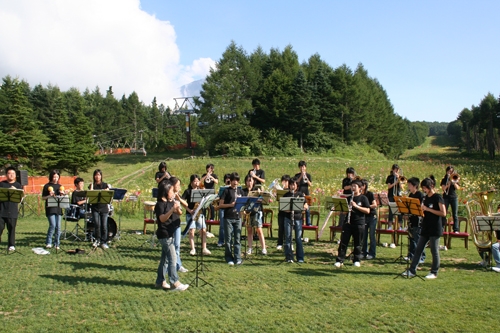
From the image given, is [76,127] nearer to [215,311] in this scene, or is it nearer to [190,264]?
[190,264]

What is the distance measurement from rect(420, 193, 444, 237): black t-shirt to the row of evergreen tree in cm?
3928

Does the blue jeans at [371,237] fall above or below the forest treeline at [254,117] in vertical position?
below

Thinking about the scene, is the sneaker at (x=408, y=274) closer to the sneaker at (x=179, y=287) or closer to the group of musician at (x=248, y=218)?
Result: the group of musician at (x=248, y=218)

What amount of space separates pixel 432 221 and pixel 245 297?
4155 mm

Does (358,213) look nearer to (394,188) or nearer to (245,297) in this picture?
(245,297)

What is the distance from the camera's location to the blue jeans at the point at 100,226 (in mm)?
11884

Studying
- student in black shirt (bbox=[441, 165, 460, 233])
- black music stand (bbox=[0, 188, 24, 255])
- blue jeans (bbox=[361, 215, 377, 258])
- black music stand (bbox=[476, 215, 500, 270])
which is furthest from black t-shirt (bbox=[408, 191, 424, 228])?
black music stand (bbox=[0, 188, 24, 255])

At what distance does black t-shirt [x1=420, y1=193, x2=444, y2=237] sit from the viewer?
9.08 metres

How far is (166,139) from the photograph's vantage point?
7512 cm

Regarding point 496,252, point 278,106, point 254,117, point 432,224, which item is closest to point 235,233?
point 432,224

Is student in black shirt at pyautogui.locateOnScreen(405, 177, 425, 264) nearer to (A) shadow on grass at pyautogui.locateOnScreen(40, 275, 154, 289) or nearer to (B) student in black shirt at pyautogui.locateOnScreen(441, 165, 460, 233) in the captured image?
(B) student in black shirt at pyautogui.locateOnScreen(441, 165, 460, 233)

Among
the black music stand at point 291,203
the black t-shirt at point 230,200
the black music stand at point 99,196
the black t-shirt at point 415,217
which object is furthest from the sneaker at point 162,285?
the black t-shirt at point 415,217

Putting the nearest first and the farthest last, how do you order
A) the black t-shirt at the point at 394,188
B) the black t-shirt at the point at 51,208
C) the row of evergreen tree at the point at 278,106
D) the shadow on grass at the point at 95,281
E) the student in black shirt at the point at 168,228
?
the student in black shirt at the point at 168,228
the shadow on grass at the point at 95,281
the black t-shirt at the point at 51,208
the black t-shirt at the point at 394,188
the row of evergreen tree at the point at 278,106

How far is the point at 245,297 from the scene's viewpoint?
779 centimetres
